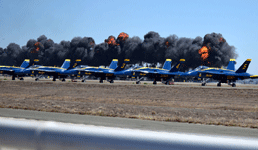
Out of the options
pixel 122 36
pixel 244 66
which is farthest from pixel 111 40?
pixel 244 66

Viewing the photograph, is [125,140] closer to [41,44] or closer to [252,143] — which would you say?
[252,143]

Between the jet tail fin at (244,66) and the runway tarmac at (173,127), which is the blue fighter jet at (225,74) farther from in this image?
the runway tarmac at (173,127)

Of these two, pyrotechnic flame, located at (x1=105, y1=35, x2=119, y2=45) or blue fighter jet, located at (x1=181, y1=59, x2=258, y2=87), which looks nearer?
blue fighter jet, located at (x1=181, y1=59, x2=258, y2=87)

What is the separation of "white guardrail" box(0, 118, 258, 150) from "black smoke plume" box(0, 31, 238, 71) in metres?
102

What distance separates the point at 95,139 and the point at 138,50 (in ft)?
384

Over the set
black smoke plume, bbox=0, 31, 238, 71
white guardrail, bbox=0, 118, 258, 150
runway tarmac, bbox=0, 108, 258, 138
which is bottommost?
runway tarmac, bbox=0, 108, 258, 138

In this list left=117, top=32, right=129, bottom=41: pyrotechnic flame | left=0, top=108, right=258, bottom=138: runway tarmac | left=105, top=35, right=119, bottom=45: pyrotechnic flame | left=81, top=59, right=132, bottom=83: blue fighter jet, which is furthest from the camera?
left=105, top=35, right=119, bottom=45: pyrotechnic flame

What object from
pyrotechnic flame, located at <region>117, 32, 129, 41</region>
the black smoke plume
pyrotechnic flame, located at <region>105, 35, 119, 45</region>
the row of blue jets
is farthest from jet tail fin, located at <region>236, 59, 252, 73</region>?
pyrotechnic flame, located at <region>105, 35, 119, 45</region>

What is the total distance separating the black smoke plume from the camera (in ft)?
343

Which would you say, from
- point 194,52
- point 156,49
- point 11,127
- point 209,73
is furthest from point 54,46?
point 11,127

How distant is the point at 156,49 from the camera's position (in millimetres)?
118062

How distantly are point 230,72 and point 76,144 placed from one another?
64.3 metres

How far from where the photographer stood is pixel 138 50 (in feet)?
395

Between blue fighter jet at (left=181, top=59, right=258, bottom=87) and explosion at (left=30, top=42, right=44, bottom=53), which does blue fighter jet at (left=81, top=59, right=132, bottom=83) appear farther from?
explosion at (left=30, top=42, right=44, bottom=53)
